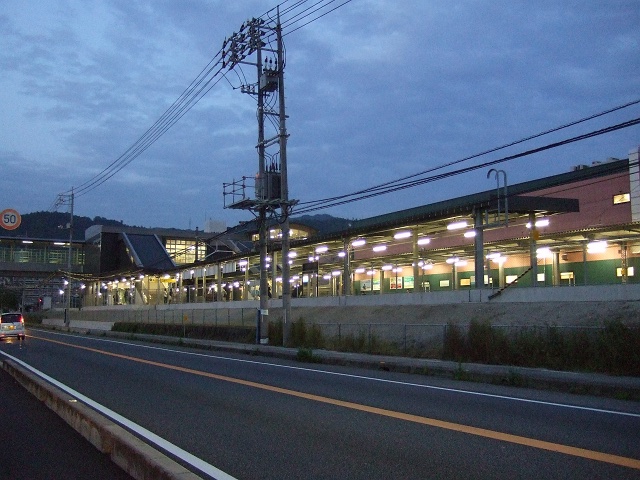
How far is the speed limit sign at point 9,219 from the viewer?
3415cm

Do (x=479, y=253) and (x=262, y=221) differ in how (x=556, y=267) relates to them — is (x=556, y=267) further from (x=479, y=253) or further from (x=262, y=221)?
(x=262, y=221)

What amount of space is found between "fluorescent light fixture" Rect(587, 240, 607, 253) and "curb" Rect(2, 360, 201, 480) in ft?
67.0

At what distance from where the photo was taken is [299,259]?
5125 centimetres

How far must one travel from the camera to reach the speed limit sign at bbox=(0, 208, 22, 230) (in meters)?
34.1

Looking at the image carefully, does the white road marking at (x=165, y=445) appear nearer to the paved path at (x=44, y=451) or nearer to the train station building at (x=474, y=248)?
the paved path at (x=44, y=451)

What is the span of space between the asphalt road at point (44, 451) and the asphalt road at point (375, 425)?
107 cm

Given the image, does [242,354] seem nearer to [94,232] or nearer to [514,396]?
[514,396]

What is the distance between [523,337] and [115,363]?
13.0 metres

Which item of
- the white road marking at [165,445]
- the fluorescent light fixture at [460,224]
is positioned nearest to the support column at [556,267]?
the fluorescent light fixture at [460,224]

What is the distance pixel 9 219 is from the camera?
34.9 metres

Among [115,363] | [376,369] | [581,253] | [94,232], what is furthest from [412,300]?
[94,232]

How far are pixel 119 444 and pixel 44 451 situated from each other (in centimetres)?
157

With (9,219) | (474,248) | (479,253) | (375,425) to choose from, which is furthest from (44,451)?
(9,219)

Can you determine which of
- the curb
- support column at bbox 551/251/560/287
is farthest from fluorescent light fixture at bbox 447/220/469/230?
the curb
